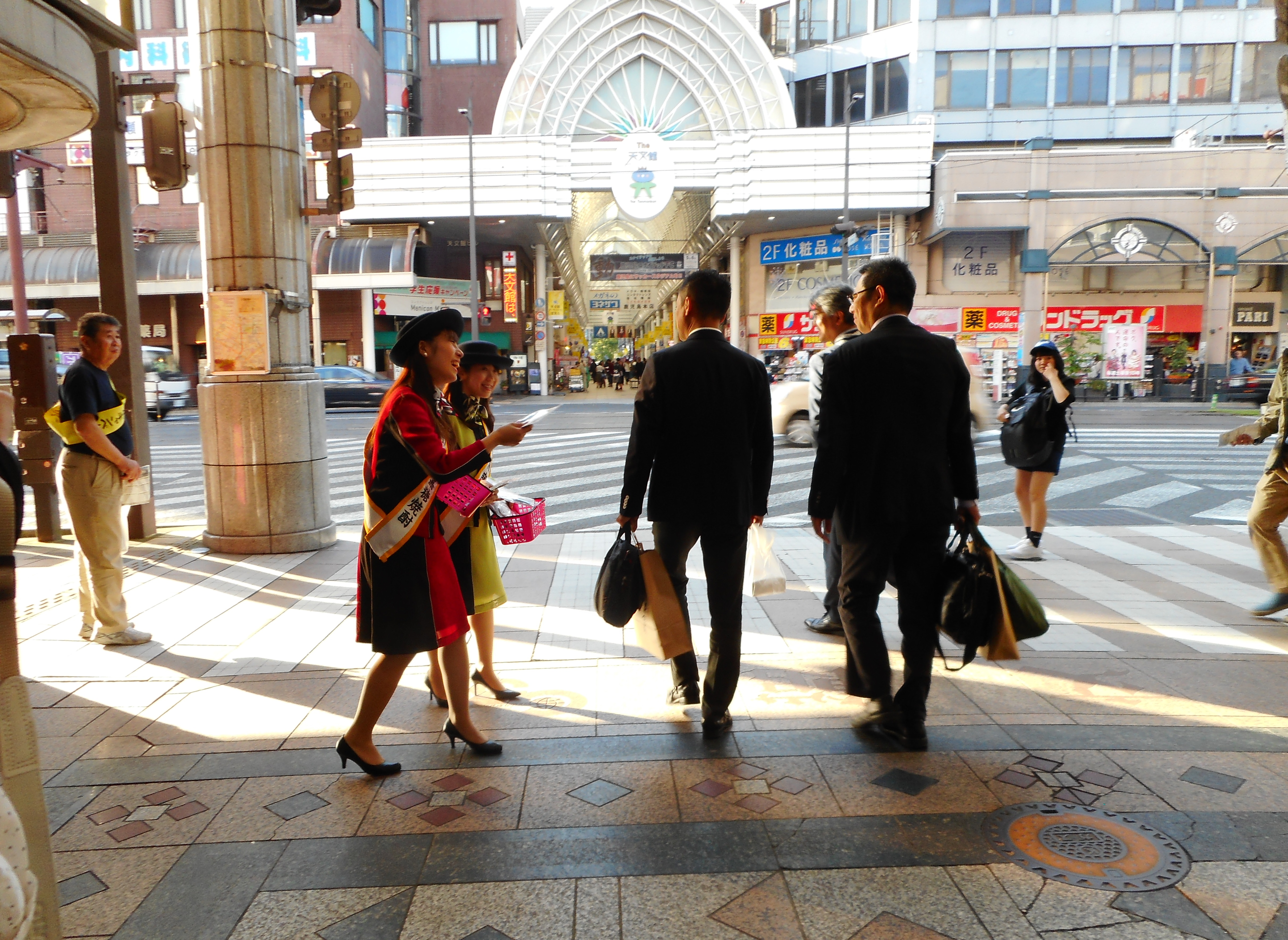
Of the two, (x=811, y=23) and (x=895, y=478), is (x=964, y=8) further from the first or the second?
(x=895, y=478)

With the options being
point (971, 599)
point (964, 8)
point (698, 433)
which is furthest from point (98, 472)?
point (964, 8)

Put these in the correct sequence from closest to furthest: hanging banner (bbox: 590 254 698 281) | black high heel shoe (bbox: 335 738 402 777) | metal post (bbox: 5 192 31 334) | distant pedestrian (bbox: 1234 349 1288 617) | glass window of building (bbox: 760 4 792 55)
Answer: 1. black high heel shoe (bbox: 335 738 402 777)
2. distant pedestrian (bbox: 1234 349 1288 617)
3. metal post (bbox: 5 192 31 334)
4. hanging banner (bbox: 590 254 698 281)
5. glass window of building (bbox: 760 4 792 55)

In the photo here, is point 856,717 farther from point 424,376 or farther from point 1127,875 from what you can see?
point 424,376

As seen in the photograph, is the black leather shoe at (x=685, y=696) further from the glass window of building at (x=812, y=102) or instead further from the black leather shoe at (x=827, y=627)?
the glass window of building at (x=812, y=102)

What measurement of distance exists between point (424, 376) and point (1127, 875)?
2825 mm

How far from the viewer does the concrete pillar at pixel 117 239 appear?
25.4 ft

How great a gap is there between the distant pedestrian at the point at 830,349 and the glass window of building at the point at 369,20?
40070mm

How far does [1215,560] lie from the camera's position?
7.21 meters

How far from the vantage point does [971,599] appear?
3.59 m

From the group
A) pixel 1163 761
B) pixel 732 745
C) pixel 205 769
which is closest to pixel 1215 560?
pixel 1163 761

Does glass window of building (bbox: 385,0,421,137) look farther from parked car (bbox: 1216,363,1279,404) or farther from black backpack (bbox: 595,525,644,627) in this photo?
black backpack (bbox: 595,525,644,627)

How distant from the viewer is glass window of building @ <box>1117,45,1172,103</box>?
118ft

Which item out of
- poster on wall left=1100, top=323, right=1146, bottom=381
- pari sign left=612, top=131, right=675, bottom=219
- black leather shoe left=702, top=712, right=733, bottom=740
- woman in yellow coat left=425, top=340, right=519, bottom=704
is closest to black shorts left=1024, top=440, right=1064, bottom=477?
black leather shoe left=702, top=712, right=733, bottom=740

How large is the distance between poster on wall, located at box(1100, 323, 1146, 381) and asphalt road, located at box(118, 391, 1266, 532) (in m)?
11.4
